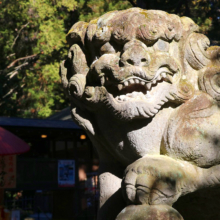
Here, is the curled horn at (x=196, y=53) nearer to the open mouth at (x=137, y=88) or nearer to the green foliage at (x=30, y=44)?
the open mouth at (x=137, y=88)

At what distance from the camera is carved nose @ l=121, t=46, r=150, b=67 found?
2.52 meters

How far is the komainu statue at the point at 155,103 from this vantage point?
2.44m

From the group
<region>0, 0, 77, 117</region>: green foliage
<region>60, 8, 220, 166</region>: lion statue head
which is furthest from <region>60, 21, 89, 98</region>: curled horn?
<region>0, 0, 77, 117</region>: green foliage

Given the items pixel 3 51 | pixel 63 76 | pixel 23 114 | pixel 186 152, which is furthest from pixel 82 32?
pixel 23 114

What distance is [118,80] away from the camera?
8.27ft

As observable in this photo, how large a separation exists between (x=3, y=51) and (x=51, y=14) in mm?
3130

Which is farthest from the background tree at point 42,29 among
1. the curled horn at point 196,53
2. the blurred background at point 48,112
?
the curled horn at point 196,53

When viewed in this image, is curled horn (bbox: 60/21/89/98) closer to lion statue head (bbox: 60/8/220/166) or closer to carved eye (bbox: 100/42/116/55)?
lion statue head (bbox: 60/8/220/166)

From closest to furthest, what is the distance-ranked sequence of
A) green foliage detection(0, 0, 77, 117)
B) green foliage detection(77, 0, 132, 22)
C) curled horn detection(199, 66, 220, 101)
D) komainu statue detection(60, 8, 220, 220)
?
komainu statue detection(60, 8, 220, 220) < curled horn detection(199, 66, 220, 101) < green foliage detection(77, 0, 132, 22) < green foliage detection(0, 0, 77, 117)

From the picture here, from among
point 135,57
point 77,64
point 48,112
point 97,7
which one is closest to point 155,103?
point 135,57

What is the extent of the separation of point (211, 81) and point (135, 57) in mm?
559

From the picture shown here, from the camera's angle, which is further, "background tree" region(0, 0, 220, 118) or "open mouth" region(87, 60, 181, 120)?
"background tree" region(0, 0, 220, 118)

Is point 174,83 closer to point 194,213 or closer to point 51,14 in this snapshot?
point 194,213

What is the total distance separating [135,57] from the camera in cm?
252
